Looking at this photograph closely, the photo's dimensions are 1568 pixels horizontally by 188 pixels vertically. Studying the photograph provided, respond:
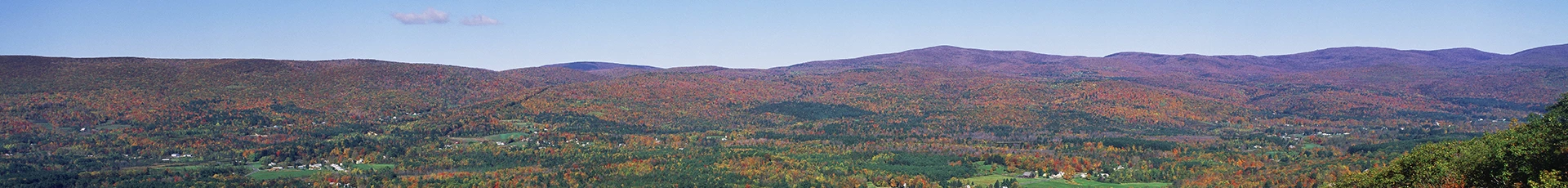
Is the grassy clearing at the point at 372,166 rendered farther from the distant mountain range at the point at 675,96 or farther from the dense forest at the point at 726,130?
the distant mountain range at the point at 675,96

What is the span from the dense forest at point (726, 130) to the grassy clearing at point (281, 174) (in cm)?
69

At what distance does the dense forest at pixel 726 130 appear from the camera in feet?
290

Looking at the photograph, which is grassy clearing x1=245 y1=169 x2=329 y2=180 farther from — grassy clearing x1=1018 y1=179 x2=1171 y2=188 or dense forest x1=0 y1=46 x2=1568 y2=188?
grassy clearing x1=1018 y1=179 x2=1171 y2=188

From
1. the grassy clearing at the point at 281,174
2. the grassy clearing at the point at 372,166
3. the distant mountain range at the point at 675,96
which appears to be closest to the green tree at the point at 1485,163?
the grassy clearing at the point at 281,174

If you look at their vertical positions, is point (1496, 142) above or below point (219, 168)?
above

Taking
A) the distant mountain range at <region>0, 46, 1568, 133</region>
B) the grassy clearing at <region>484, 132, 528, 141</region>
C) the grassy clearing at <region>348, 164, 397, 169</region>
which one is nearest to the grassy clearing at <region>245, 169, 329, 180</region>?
the grassy clearing at <region>348, 164, 397, 169</region>

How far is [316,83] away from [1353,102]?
146982 mm

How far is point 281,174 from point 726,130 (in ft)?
193

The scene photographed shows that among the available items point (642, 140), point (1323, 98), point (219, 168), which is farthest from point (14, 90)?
point (1323, 98)

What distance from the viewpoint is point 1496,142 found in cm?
4434

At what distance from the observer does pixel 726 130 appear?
142 m

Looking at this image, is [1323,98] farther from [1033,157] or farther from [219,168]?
[219,168]

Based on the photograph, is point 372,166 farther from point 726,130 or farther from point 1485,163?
point 1485,163

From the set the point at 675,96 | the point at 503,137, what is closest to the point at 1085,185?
the point at 503,137
